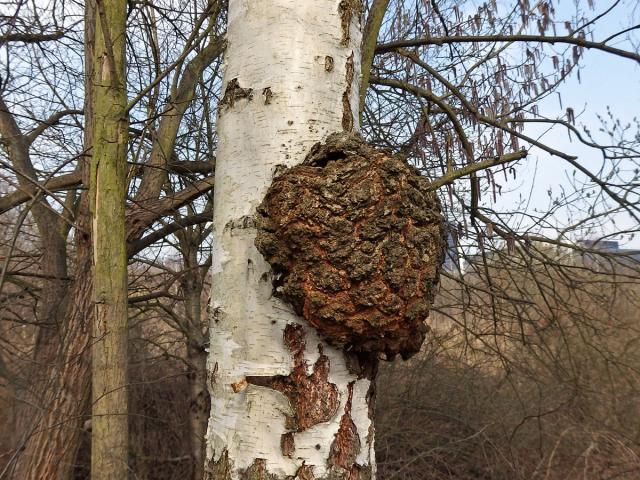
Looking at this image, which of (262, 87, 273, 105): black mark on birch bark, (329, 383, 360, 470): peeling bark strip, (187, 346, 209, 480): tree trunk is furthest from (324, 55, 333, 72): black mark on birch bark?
(187, 346, 209, 480): tree trunk

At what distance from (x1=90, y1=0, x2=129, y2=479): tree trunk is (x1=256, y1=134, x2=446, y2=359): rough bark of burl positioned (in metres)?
1.04

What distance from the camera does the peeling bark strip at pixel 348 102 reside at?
103cm

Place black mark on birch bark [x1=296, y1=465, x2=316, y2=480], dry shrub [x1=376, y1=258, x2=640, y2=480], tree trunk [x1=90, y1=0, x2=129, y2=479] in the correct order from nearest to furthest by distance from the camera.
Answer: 1. black mark on birch bark [x1=296, y1=465, x2=316, y2=480]
2. tree trunk [x1=90, y1=0, x2=129, y2=479]
3. dry shrub [x1=376, y1=258, x2=640, y2=480]

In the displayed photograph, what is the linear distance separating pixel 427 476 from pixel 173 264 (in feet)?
10.1

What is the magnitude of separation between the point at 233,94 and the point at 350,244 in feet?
1.41

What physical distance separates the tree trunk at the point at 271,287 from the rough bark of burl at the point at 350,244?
0.16 feet

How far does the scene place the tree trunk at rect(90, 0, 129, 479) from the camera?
1744mm

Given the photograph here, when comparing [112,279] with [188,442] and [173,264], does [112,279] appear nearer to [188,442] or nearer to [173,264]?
[173,264]

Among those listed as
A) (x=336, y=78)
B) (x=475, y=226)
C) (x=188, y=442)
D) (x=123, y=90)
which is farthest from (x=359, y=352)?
(x=188, y=442)

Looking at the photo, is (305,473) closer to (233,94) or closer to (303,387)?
(303,387)

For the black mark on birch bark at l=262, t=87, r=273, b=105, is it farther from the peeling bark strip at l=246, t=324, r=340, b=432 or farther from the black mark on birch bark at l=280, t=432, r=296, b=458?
the black mark on birch bark at l=280, t=432, r=296, b=458

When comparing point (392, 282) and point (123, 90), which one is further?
point (123, 90)

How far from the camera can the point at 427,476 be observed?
14.5 feet

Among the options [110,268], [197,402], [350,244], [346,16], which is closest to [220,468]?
[350,244]
